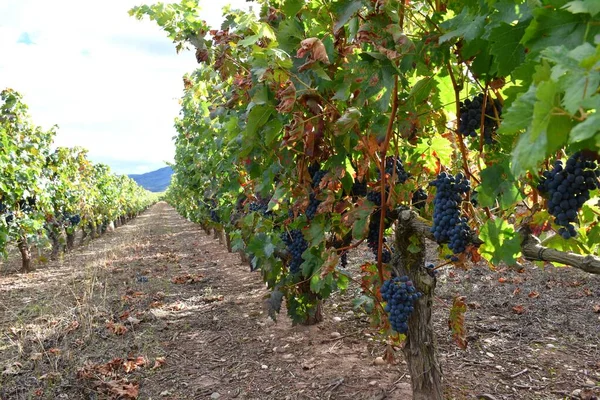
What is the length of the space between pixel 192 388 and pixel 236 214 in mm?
2639

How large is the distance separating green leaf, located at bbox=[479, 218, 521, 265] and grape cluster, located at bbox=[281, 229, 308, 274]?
1.66 m

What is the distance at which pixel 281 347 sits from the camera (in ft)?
14.9

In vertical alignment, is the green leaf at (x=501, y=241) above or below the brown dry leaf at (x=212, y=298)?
above

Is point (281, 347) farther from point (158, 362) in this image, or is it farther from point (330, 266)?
point (330, 266)

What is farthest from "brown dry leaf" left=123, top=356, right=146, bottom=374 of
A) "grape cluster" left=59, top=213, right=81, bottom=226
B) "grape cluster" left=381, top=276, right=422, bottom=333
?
"grape cluster" left=59, top=213, right=81, bottom=226

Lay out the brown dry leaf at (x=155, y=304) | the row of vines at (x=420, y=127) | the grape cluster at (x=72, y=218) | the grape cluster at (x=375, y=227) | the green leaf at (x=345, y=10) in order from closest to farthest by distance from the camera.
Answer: the row of vines at (x=420, y=127), the green leaf at (x=345, y=10), the grape cluster at (x=375, y=227), the brown dry leaf at (x=155, y=304), the grape cluster at (x=72, y=218)

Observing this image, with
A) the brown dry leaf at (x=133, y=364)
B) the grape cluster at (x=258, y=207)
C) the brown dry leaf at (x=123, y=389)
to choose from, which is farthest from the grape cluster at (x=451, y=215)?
the brown dry leaf at (x=133, y=364)

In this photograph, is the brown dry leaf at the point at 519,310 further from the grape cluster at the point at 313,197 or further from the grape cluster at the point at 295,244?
the grape cluster at the point at 313,197

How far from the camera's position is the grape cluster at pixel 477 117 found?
197cm

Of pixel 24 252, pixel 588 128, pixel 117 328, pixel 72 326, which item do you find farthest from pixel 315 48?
pixel 24 252

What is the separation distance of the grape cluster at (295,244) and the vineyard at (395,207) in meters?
0.02

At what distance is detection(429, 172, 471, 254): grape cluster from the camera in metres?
1.98

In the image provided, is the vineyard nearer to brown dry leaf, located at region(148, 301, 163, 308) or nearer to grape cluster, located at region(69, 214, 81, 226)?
brown dry leaf, located at region(148, 301, 163, 308)

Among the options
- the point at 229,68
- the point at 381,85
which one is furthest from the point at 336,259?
the point at 229,68
